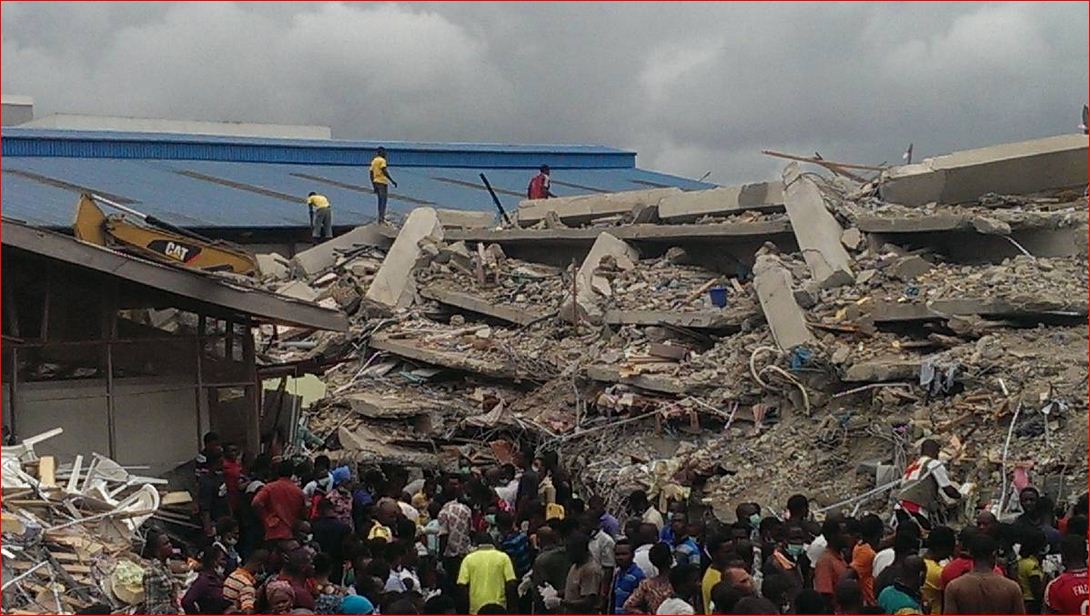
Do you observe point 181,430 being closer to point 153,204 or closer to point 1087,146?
point 1087,146

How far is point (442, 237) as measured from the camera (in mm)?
18281

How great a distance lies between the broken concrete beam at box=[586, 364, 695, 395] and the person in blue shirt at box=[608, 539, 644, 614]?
17.7 feet

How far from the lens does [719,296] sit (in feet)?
47.5

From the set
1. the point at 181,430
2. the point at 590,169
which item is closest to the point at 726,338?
the point at 181,430

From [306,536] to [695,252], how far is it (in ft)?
26.5

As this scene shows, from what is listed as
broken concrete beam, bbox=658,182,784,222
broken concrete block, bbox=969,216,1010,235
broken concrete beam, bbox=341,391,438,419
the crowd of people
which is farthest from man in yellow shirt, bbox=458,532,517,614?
broken concrete beam, bbox=658,182,784,222

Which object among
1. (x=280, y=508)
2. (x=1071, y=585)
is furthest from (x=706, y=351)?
(x=1071, y=585)

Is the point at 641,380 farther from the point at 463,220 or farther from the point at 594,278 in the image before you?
the point at 463,220

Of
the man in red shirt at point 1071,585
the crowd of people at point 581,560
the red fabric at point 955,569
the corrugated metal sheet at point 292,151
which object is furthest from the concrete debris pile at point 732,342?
the corrugated metal sheet at point 292,151

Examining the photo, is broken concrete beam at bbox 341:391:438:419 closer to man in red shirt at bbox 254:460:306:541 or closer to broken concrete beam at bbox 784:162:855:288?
broken concrete beam at bbox 784:162:855:288

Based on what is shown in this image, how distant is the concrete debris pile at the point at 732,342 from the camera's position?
11453 millimetres

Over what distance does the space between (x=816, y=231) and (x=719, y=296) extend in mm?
1281

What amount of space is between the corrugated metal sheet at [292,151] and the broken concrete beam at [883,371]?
65.6 ft

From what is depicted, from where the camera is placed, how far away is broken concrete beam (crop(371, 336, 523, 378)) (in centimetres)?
1490
